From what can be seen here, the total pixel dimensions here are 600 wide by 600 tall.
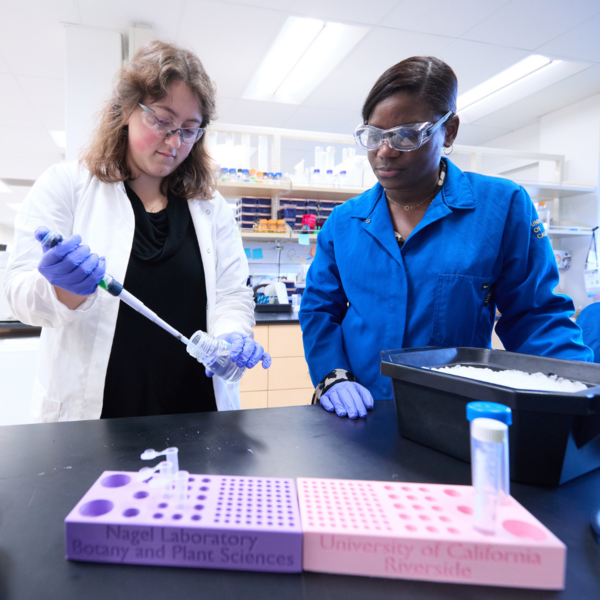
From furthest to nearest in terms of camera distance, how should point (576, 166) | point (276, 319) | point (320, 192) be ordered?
point (576, 166) < point (320, 192) < point (276, 319)

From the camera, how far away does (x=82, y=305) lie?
1098mm

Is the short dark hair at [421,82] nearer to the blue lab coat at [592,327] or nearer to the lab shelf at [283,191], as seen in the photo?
the blue lab coat at [592,327]

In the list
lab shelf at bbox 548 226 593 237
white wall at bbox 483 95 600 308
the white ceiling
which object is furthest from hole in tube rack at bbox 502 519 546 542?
white wall at bbox 483 95 600 308

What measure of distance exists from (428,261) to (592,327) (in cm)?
139

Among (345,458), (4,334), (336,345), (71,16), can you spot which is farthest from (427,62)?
(71,16)

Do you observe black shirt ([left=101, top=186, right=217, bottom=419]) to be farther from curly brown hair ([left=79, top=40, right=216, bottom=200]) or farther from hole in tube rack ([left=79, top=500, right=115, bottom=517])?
hole in tube rack ([left=79, top=500, right=115, bottom=517])

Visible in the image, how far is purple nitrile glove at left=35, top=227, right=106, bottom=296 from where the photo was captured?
37.3 inches

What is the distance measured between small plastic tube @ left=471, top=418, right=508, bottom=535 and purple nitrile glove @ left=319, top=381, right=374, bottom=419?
1.61 feet

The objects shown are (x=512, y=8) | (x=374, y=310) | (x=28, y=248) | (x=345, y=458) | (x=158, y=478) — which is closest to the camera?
(x=158, y=478)

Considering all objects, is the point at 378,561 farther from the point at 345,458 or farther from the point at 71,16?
the point at 71,16

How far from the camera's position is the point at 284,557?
49 cm

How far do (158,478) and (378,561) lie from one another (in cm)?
29

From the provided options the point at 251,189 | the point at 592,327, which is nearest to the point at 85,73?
the point at 251,189

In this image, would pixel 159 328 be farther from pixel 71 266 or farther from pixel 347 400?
pixel 347 400
